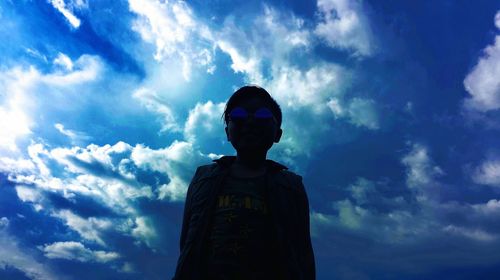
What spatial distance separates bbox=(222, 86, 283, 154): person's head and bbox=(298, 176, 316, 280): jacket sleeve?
3.13 feet

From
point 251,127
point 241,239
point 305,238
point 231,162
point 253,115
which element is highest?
point 253,115

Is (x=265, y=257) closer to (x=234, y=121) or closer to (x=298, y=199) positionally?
(x=298, y=199)

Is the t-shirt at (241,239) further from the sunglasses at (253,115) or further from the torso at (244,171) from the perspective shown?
the sunglasses at (253,115)

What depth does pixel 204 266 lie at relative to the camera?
5.18m

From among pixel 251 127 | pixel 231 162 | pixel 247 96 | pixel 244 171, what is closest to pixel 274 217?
pixel 244 171

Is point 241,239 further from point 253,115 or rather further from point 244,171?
point 253,115

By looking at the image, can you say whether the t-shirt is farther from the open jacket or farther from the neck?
the neck

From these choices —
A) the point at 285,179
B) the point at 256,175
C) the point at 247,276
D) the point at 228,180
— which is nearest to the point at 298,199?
the point at 285,179

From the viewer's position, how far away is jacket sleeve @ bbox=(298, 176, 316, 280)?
5387 mm

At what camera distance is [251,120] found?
6008mm

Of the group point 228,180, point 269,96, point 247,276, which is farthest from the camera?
point 269,96

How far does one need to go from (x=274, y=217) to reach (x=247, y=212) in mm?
395

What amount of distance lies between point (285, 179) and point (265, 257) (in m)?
1.35

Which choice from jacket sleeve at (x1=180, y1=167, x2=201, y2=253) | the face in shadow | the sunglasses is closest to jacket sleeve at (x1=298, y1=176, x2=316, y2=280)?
the face in shadow
